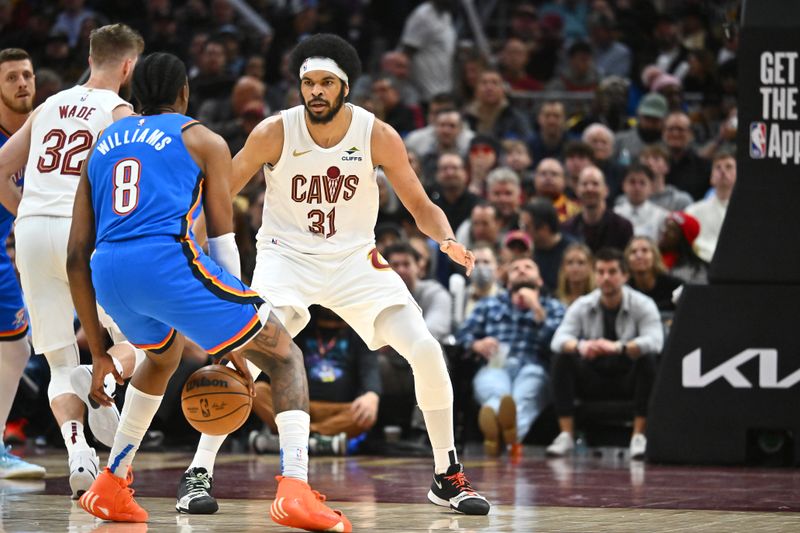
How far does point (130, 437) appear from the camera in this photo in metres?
6.02

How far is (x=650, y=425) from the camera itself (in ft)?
30.8

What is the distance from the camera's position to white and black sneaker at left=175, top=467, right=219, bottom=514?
244 inches

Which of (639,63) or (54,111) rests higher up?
(639,63)

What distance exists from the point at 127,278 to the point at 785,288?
17.0ft

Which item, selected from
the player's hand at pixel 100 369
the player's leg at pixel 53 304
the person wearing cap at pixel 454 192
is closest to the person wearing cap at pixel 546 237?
the person wearing cap at pixel 454 192

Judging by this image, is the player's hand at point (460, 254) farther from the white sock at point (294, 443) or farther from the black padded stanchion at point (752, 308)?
the black padded stanchion at point (752, 308)

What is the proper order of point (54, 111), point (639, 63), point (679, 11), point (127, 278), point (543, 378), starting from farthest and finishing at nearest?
point (679, 11) → point (639, 63) → point (543, 378) → point (54, 111) → point (127, 278)

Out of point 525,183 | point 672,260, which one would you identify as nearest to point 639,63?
point 525,183

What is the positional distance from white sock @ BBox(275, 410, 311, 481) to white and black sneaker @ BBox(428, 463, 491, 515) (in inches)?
42.2

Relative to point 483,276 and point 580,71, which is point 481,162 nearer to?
point 483,276

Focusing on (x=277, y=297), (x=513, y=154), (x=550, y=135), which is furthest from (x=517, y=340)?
(x=277, y=297)

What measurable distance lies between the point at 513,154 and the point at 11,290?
6.64 m

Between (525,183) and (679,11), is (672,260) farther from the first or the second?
(679,11)

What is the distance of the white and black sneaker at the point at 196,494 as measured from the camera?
A: 6.19m
